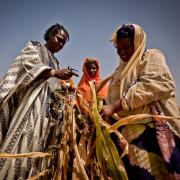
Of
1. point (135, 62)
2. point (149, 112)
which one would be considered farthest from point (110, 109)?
point (135, 62)

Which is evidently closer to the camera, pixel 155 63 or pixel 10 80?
pixel 155 63

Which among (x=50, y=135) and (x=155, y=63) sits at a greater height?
(x=155, y=63)

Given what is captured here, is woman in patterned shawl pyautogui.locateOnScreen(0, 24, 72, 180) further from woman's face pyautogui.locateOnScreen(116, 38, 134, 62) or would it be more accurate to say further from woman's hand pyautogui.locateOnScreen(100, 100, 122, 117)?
woman's face pyautogui.locateOnScreen(116, 38, 134, 62)

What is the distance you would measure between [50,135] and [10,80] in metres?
0.73

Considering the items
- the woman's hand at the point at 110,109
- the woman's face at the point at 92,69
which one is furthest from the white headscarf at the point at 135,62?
the woman's face at the point at 92,69

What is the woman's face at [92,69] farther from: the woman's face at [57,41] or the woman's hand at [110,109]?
the woman's hand at [110,109]

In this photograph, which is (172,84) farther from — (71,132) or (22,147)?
(22,147)

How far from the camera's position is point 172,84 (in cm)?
161

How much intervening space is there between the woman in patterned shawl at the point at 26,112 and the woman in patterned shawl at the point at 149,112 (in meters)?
0.54

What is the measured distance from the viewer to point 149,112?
162 centimetres

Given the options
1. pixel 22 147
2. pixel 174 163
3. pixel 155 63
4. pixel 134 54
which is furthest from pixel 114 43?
pixel 22 147

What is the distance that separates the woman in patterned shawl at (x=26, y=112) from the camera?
6.08 ft

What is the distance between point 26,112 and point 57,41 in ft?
3.85

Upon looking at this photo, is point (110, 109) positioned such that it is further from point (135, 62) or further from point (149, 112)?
point (135, 62)
